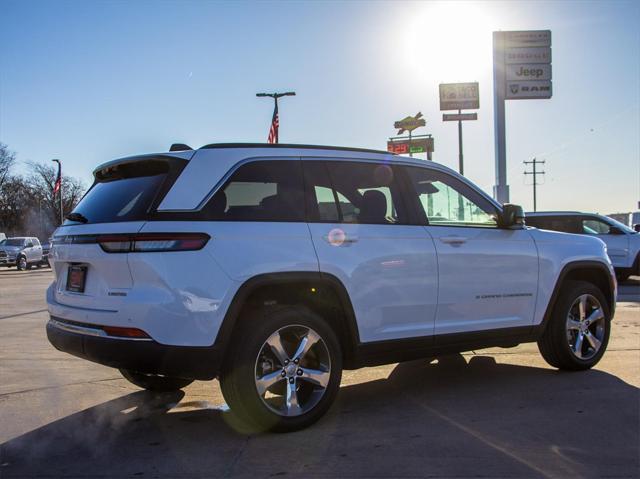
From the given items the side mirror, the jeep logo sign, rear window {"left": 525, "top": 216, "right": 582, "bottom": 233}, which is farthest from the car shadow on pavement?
the jeep logo sign

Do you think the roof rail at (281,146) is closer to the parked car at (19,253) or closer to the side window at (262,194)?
the side window at (262,194)

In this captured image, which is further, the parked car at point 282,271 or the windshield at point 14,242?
the windshield at point 14,242

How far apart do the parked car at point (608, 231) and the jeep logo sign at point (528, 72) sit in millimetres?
9044

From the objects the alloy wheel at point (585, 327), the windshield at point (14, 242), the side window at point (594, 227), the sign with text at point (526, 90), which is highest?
the sign with text at point (526, 90)

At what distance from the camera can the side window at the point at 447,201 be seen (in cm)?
482

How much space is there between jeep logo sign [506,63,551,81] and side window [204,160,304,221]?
19.5 metres

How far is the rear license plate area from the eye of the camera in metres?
3.90

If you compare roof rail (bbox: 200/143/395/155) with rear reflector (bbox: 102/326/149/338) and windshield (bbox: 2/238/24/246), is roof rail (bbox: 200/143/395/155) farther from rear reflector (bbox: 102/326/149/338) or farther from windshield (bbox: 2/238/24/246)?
windshield (bbox: 2/238/24/246)

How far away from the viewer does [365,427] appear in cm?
408

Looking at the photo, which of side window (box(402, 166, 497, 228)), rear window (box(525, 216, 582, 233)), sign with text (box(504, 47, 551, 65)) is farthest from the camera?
sign with text (box(504, 47, 551, 65))

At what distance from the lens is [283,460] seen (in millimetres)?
3480

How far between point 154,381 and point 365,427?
1922mm

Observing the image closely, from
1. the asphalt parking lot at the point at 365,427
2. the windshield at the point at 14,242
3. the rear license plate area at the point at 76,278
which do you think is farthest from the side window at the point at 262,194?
the windshield at the point at 14,242

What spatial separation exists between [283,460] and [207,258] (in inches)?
50.1
